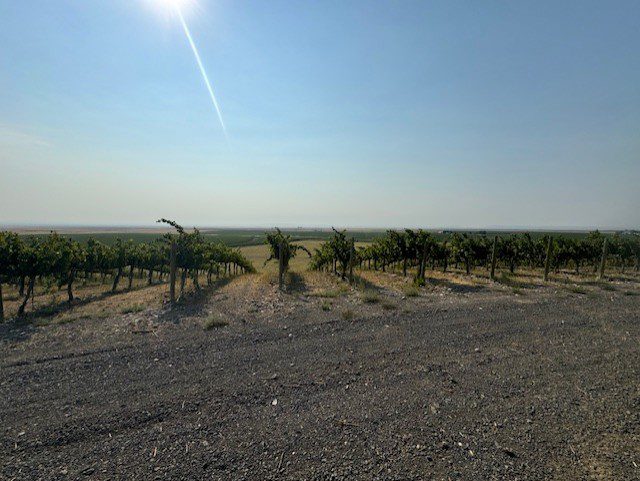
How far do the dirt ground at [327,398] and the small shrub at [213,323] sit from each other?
0.04m

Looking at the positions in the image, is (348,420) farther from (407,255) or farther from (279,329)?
(407,255)

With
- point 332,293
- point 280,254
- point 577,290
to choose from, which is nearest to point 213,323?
point 332,293

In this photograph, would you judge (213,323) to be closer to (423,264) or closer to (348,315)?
(348,315)

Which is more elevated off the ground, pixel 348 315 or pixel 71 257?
pixel 71 257

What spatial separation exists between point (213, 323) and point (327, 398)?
507 cm

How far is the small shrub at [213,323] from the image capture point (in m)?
8.57

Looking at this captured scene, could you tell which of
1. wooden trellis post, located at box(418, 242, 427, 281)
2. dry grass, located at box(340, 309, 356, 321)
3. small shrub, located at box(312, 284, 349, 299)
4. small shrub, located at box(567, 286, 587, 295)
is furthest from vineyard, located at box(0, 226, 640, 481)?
wooden trellis post, located at box(418, 242, 427, 281)

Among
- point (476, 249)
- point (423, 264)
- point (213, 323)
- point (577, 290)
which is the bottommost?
point (213, 323)

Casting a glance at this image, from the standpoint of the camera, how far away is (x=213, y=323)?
8711mm

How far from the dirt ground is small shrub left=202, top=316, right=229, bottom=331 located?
44 millimetres

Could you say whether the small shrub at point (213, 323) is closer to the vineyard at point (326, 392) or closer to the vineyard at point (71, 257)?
the vineyard at point (326, 392)

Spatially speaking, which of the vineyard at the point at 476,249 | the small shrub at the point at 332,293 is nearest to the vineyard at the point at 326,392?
the small shrub at the point at 332,293

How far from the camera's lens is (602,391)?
16.1 ft

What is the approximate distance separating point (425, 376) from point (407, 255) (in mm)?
15702
